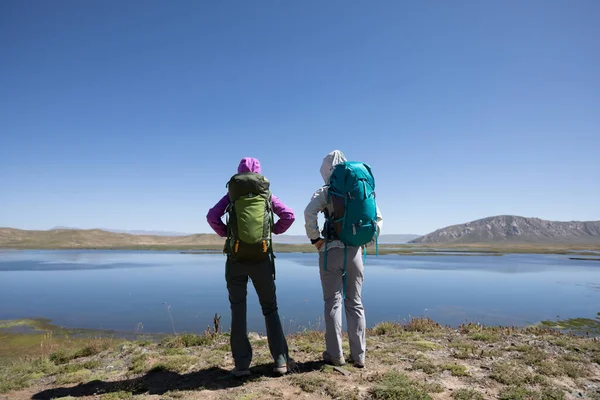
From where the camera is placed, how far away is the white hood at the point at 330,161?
5.20 m

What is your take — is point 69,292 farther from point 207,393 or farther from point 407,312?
point 207,393

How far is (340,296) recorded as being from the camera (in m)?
4.95

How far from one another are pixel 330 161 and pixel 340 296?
1981mm

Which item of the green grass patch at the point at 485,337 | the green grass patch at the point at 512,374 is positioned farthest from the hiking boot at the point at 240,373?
the green grass patch at the point at 485,337

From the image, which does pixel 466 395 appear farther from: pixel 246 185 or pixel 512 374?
pixel 246 185

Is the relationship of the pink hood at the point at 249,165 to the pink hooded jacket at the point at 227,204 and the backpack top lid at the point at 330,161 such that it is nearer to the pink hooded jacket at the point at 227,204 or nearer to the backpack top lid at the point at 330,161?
the pink hooded jacket at the point at 227,204

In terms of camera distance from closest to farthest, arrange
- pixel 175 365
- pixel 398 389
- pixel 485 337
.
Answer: pixel 398 389 < pixel 175 365 < pixel 485 337

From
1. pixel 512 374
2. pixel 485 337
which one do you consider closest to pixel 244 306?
pixel 512 374

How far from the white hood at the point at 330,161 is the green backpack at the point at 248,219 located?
1.00 metres

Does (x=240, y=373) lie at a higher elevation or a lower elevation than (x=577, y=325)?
higher

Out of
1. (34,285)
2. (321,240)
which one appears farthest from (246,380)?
(34,285)

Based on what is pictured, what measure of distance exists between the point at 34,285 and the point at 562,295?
41.5 metres

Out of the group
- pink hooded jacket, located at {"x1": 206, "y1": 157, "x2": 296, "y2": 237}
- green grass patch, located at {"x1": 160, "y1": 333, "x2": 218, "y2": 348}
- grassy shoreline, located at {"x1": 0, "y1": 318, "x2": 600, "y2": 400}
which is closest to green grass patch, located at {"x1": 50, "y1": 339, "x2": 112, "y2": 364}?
grassy shoreline, located at {"x1": 0, "y1": 318, "x2": 600, "y2": 400}

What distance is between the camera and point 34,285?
28859mm
